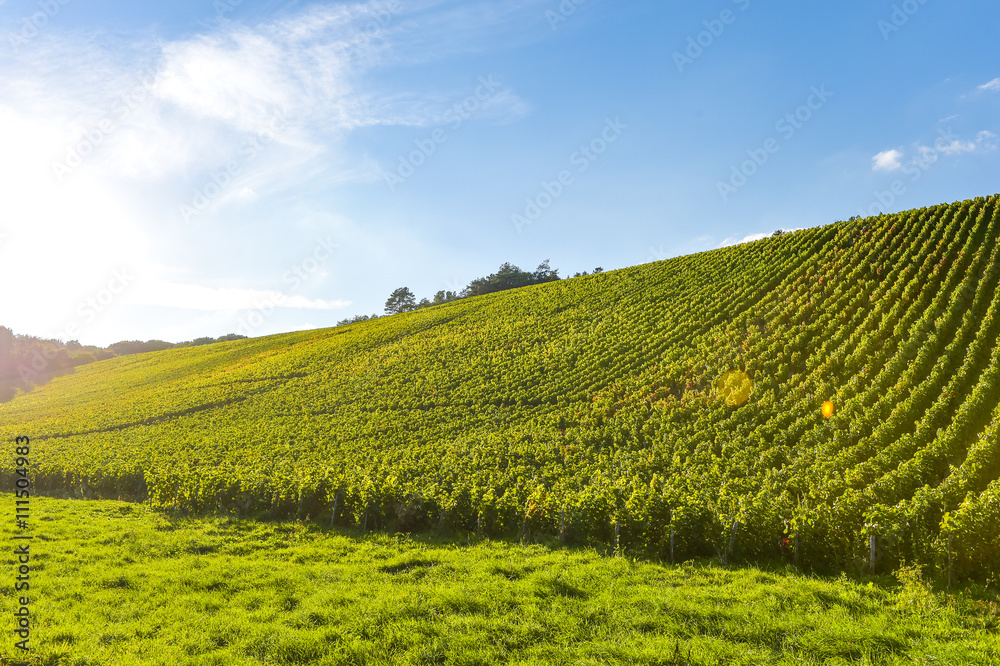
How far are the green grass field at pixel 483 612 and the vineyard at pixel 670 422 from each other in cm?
206

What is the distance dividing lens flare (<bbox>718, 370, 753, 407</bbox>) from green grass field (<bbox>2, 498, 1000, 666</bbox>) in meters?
18.2

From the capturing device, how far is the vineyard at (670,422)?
1694 centimetres

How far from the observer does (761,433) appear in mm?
27047

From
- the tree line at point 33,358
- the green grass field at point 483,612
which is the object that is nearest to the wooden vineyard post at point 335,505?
the green grass field at point 483,612

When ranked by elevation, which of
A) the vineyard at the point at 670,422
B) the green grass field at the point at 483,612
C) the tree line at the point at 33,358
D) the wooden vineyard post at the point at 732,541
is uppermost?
the tree line at the point at 33,358

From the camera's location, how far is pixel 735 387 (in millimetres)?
32938

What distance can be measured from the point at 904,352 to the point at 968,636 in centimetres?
2370

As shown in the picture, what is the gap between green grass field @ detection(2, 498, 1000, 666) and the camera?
1045 centimetres

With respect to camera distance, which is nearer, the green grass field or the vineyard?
the green grass field

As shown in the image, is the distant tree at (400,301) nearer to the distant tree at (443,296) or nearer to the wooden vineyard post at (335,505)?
the distant tree at (443,296)

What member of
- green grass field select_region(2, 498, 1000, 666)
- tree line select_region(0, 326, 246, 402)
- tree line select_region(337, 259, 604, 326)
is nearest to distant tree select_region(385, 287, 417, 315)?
tree line select_region(337, 259, 604, 326)

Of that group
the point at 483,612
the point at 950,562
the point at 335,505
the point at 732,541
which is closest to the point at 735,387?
the point at 732,541

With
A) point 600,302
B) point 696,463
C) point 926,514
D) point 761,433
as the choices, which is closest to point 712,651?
point 926,514

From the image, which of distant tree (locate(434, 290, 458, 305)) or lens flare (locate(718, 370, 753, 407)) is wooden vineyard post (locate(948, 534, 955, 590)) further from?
distant tree (locate(434, 290, 458, 305))
